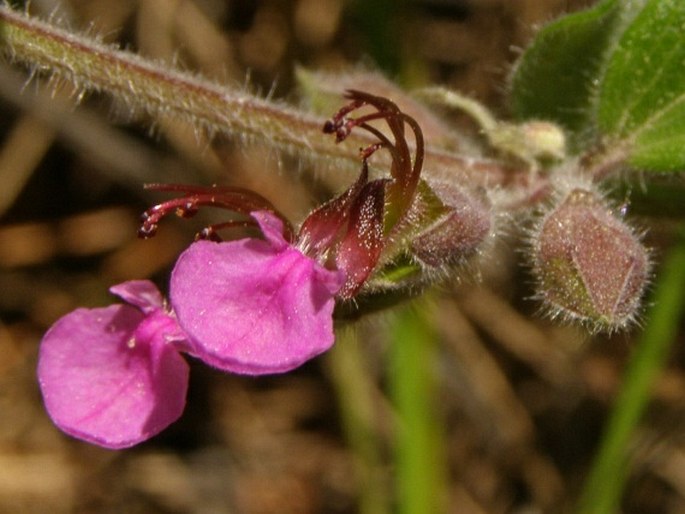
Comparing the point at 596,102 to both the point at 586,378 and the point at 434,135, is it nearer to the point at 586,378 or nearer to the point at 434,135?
the point at 434,135

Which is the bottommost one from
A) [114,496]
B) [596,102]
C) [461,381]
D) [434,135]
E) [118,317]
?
[114,496]

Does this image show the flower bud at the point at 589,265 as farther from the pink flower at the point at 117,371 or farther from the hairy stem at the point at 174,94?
the pink flower at the point at 117,371

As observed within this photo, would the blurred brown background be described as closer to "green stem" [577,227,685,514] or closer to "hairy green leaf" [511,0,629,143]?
"green stem" [577,227,685,514]

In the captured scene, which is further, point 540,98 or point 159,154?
point 159,154

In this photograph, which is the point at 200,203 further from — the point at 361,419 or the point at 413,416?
the point at 361,419

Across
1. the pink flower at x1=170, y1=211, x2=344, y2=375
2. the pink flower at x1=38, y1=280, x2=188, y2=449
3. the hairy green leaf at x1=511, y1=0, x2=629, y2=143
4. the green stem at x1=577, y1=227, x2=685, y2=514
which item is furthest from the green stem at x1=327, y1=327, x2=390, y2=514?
the pink flower at x1=170, y1=211, x2=344, y2=375

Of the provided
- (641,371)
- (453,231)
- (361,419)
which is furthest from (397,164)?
(361,419)

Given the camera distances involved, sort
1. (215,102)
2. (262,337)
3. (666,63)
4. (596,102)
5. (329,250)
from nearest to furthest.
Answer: (262,337)
(329,250)
(215,102)
(666,63)
(596,102)

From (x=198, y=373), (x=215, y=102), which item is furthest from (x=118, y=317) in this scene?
(x=198, y=373)
